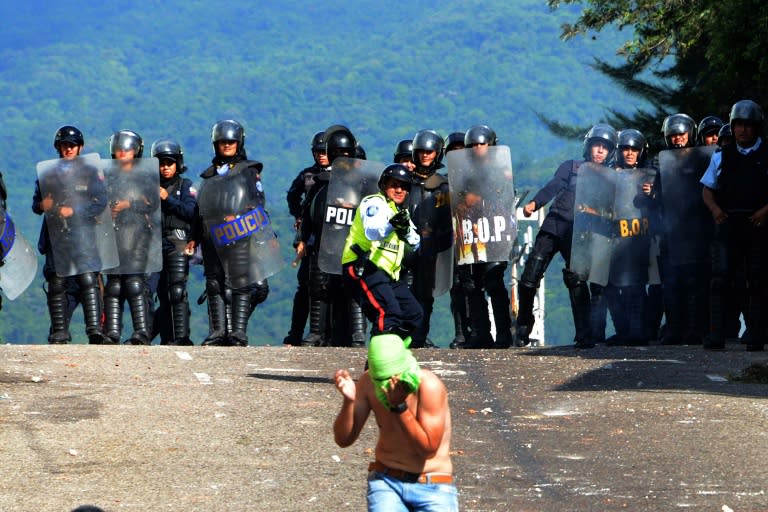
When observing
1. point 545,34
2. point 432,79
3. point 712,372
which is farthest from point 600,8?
point 545,34

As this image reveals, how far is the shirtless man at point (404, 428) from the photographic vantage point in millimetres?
6633

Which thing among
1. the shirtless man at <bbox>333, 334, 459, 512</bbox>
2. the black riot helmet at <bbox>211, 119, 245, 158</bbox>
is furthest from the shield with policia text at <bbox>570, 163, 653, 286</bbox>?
the shirtless man at <bbox>333, 334, 459, 512</bbox>

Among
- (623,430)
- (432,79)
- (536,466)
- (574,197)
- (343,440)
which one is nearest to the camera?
(343,440)

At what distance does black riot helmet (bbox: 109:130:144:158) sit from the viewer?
1630 cm

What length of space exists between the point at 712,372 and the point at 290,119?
114 metres

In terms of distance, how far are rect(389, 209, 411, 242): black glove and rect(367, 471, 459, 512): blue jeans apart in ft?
16.1

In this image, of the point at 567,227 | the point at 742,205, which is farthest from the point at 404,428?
the point at 567,227

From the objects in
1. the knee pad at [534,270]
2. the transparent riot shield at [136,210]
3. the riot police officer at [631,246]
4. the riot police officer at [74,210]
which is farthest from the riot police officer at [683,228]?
the riot police officer at [74,210]

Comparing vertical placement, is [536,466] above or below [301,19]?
below

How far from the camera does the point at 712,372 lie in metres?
13.3

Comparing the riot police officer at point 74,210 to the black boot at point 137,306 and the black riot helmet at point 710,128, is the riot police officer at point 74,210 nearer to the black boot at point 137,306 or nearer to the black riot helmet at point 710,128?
the black boot at point 137,306

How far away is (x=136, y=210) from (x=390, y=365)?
990 centimetres

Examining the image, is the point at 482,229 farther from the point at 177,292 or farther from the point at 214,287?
the point at 177,292

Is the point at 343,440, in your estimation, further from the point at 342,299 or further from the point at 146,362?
the point at 342,299
